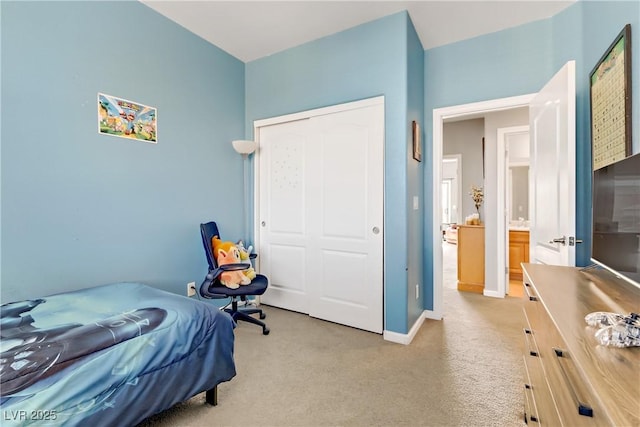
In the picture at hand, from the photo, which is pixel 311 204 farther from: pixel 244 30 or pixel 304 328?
pixel 244 30

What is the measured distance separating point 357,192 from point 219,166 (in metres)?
1.51

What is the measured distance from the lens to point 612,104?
1.67 metres

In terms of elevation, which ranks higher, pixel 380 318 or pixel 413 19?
pixel 413 19

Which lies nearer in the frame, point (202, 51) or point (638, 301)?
point (638, 301)

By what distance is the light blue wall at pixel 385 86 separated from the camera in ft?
8.04

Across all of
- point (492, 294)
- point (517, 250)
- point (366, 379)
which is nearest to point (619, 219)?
point (366, 379)

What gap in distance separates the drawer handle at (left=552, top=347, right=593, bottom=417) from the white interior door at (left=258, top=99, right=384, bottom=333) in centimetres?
171

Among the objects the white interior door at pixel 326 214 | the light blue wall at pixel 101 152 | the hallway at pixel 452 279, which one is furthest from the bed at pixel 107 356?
the hallway at pixel 452 279

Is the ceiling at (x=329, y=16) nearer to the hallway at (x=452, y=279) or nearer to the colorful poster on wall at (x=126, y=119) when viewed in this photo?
the colorful poster on wall at (x=126, y=119)

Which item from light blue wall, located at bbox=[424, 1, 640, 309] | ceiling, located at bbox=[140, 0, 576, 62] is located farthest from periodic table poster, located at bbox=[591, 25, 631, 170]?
ceiling, located at bbox=[140, 0, 576, 62]

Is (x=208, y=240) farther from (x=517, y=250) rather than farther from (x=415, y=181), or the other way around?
(x=517, y=250)

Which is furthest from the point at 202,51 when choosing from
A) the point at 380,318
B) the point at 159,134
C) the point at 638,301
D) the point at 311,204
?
the point at 638,301

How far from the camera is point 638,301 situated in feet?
3.62

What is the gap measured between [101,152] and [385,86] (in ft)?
7.57
